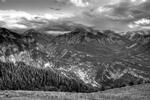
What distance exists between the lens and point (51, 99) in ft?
133

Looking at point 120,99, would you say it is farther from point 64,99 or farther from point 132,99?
point 64,99

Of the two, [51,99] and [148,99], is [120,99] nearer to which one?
[148,99]

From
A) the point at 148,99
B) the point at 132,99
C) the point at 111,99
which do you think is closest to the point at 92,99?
the point at 111,99

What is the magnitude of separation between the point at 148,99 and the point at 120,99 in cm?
564

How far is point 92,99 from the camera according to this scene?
145ft

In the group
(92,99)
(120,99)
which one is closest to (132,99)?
(120,99)

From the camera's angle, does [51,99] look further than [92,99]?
No

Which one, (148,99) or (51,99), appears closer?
(51,99)

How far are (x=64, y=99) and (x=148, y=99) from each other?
17.2 m

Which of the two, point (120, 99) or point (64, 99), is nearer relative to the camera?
point (64, 99)

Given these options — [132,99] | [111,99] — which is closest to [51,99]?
[111,99]

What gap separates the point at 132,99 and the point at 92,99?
8445mm

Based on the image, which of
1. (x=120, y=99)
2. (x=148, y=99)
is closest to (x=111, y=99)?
(x=120, y=99)

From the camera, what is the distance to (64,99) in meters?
41.4
